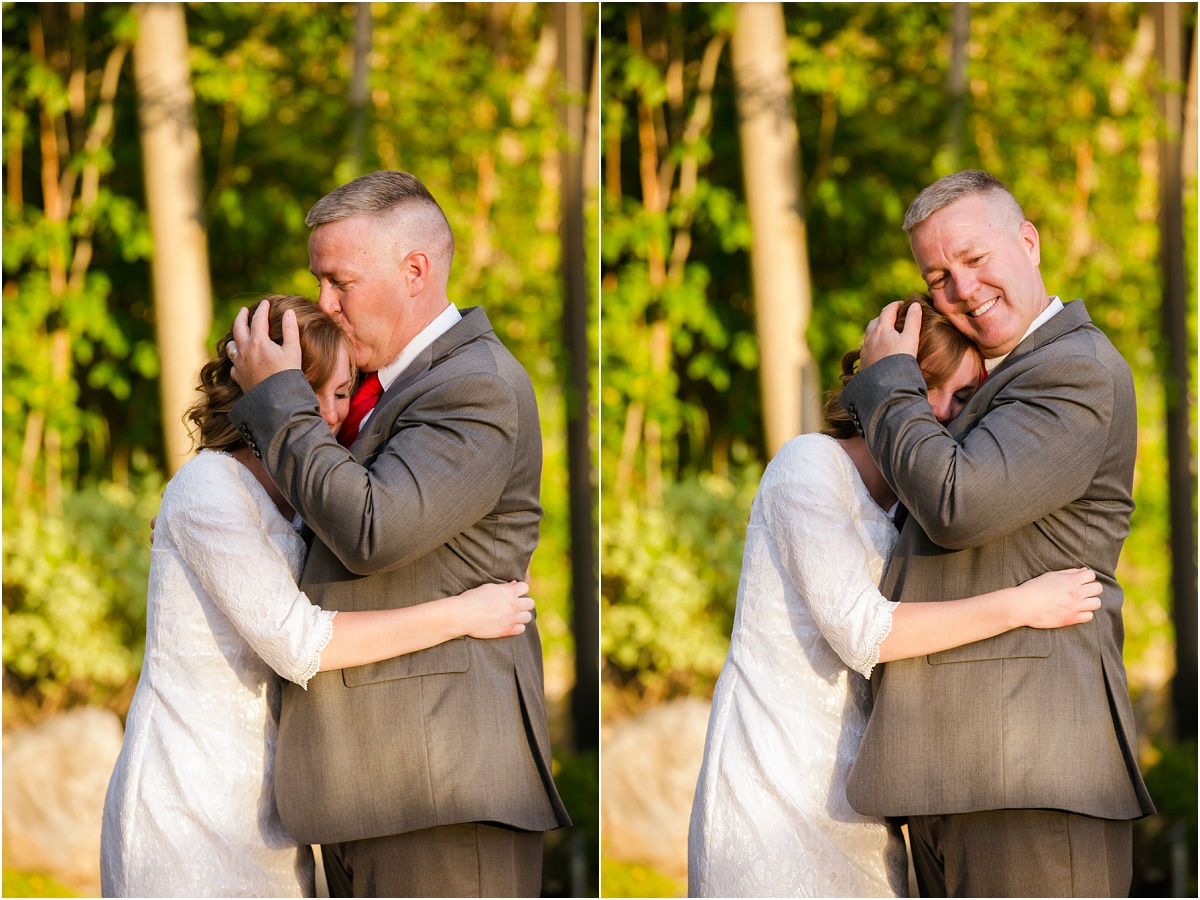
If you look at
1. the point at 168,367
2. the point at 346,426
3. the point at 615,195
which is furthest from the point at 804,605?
the point at 168,367

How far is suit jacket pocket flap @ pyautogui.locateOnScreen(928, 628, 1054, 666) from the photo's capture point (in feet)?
6.53

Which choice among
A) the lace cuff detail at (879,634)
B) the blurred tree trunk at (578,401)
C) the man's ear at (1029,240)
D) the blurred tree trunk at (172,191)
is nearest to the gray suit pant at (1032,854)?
the lace cuff detail at (879,634)

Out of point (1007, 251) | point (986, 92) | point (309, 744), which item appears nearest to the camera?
point (309, 744)

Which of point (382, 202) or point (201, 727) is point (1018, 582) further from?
point (201, 727)

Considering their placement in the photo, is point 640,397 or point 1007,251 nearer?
point 1007,251

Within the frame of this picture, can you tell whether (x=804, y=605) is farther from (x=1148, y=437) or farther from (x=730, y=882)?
(x=1148, y=437)

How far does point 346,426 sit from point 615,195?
2.80 m

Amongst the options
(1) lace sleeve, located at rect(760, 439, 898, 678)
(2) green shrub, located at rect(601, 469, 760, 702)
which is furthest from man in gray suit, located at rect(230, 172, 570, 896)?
(2) green shrub, located at rect(601, 469, 760, 702)

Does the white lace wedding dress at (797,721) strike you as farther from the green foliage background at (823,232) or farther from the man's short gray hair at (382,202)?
the green foliage background at (823,232)

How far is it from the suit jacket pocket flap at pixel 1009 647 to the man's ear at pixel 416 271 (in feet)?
3.80

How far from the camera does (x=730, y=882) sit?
221 centimetres

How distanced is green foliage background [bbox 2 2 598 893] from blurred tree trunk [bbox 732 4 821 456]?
0.66m

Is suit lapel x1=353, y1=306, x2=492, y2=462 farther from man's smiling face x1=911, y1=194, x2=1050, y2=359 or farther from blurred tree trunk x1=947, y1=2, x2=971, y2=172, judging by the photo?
blurred tree trunk x1=947, y1=2, x2=971, y2=172

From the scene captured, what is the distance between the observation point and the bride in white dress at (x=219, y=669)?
201 cm
